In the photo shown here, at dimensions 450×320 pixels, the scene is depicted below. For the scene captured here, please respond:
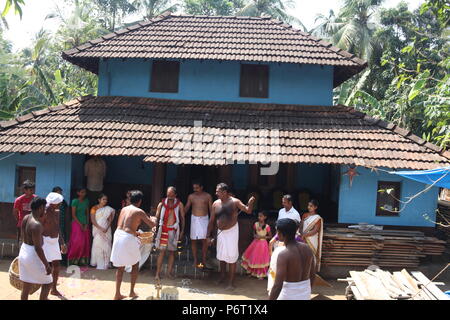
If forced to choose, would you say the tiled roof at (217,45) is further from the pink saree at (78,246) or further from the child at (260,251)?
the pink saree at (78,246)

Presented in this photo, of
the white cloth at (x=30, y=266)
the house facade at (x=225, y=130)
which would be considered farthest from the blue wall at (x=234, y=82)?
the white cloth at (x=30, y=266)

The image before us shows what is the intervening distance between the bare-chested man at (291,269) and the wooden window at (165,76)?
7413 millimetres

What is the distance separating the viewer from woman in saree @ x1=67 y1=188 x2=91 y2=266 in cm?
820

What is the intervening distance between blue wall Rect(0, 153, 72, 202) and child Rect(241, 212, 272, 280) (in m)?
4.54

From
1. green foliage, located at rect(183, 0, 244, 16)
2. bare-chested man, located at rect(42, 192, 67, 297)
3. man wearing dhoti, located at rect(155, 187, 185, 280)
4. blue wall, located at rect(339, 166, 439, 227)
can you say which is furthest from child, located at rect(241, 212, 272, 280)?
green foliage, located at rect(183, 0, 244, 16)

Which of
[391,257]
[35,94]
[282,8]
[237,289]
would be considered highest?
[282,8]

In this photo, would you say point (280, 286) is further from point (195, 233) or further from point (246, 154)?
point (246, 154)

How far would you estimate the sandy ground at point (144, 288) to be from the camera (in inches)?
265

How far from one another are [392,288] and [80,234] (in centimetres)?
599

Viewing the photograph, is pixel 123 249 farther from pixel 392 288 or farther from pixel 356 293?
pixel 392 288

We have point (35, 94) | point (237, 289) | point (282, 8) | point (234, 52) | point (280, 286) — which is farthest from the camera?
point (282, 8)
